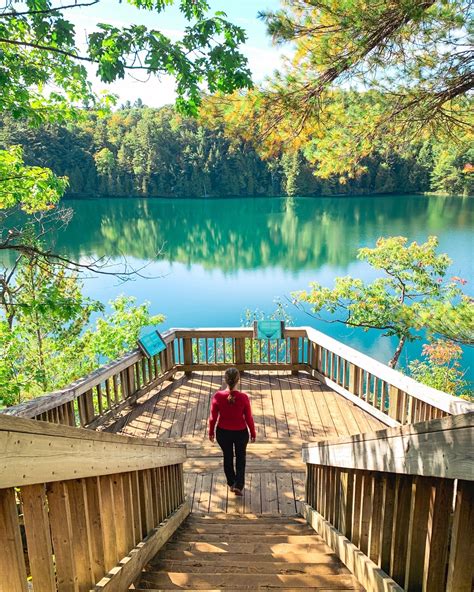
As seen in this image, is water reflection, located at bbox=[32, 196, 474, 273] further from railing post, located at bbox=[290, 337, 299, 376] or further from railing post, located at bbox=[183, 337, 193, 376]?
railing post, located at bbox=[290, 337, 299, 376]

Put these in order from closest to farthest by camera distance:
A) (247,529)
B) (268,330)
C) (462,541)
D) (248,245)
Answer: (462,541), (247,529), (268,330), (248,245)

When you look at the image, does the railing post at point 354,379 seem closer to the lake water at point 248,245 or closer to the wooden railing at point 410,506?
the wooden railing at point 410,506

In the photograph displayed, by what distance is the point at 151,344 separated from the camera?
240 inches

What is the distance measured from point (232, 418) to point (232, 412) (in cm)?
6

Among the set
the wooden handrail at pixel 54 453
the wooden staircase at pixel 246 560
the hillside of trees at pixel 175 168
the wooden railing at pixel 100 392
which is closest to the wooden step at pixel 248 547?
the wooden staircase at pixel 246 560

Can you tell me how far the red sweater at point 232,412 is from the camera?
3.89 m

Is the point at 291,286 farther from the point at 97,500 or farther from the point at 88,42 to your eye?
the point at 97,500

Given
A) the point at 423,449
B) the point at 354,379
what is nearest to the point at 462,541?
the point at 423,449

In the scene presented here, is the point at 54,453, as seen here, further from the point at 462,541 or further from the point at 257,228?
the point at 257,228

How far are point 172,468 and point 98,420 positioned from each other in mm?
2043

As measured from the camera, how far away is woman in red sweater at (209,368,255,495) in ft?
12.7

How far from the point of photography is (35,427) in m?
1.25

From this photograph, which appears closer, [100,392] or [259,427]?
[100,392]

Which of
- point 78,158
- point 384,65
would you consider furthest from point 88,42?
point 78,158
